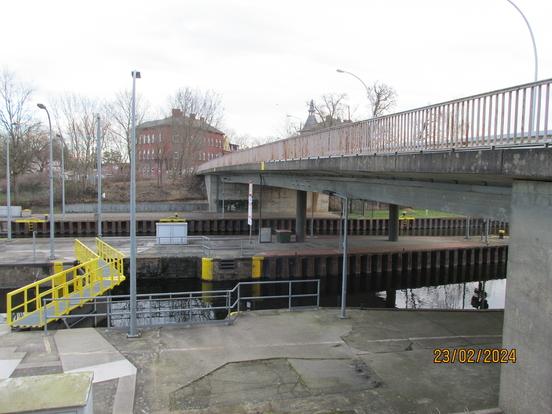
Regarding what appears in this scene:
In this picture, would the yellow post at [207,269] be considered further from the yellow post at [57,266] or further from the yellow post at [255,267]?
the yellow post at [57,266]

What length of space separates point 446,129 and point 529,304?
163 inches

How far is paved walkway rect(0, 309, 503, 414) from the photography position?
8.92 metres

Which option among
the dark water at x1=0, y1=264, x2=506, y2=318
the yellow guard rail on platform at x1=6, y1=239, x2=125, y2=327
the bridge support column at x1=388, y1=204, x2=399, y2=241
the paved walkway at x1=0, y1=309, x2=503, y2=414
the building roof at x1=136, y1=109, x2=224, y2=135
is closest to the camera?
the paved walkway at x1=0, y1=309, x2=503, y2=414

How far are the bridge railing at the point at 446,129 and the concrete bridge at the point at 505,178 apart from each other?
0.07 ft

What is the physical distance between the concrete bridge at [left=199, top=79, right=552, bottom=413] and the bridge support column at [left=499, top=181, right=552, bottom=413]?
0.05 feet

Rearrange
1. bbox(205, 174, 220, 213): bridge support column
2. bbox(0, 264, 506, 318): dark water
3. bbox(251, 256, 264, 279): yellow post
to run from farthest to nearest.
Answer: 1. bbox(205, 174, 220, 213): bridge support column
2. bbox(251, 256, 264, 279): yellow post
3. bbox(0, 264, 506, 318): dark water

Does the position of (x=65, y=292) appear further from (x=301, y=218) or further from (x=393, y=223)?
(x=393, y=223)

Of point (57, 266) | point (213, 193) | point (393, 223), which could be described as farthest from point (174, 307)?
point (213, 193)

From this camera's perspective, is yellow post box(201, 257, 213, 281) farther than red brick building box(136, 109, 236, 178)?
No

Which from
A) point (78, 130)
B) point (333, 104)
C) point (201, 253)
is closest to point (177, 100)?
point (78, 130)

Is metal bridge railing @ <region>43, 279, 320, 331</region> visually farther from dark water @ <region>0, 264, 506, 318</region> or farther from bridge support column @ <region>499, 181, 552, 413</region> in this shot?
bridge support column @ <region>499, 181, 552, 413</region>

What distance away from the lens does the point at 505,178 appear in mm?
9148

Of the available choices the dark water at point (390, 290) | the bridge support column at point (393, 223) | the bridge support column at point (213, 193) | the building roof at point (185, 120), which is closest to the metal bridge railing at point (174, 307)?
the dark water at point (390, 290)

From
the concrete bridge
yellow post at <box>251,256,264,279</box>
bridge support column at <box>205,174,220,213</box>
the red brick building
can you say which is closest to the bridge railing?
the concrete bridge
